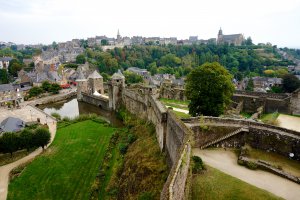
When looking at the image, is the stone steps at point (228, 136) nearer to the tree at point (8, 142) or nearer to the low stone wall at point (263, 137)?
the low stone wall at point (263, 137)

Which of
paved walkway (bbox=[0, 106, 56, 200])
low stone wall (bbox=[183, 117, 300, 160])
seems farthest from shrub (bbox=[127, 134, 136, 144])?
paved walkway (bbox=[0, 106, 56, 200])

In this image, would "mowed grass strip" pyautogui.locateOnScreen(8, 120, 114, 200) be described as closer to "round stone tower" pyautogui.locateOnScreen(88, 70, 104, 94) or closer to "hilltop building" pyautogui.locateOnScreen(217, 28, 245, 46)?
"round stone tower" pyautogui.locateOnScreen(88, 70, 104, 94)

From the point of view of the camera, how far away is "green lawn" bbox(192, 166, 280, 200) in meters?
12.1

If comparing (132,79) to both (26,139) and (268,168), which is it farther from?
(268,168)

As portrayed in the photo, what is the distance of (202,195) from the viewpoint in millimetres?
12211

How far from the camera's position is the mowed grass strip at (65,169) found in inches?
725

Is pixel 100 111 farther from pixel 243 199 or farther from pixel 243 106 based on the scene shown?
pixel 243 199

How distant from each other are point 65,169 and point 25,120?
54.3ft

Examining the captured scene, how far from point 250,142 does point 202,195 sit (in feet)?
25.9

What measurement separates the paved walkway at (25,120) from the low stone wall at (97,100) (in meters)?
10.3

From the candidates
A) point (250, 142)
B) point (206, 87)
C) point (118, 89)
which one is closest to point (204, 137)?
point (250, 142)

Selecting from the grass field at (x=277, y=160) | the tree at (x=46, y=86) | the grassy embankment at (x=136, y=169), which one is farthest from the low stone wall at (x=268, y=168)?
the tree at (x=46, y=86)

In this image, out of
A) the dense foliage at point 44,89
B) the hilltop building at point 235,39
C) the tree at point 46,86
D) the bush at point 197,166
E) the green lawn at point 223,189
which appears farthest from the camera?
the hilltop building at point 235,39

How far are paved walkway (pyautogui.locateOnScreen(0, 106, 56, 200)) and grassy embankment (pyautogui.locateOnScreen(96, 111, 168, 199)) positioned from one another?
7.59m
